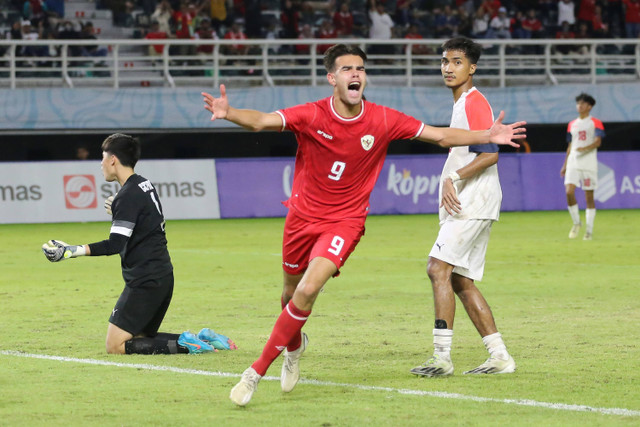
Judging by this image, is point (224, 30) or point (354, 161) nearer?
point (354, 161)

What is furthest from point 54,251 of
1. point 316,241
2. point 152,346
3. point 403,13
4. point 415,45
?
point 403,13

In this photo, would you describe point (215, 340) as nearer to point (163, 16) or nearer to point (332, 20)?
point (163, 16)

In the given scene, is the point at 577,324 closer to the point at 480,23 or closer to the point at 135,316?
the point at 135,316

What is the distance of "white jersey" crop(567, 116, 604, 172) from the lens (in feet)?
68.2

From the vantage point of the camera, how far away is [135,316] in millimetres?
8609

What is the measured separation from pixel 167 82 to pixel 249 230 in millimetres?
7878

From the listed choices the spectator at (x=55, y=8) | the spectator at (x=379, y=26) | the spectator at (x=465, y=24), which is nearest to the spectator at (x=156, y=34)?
the spectator at (x=55, y=8)

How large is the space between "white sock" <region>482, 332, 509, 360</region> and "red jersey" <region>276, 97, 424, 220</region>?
1.33 m

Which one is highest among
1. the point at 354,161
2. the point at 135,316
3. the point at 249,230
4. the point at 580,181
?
the point at 354,161

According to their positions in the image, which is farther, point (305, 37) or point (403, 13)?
point (403, 13)

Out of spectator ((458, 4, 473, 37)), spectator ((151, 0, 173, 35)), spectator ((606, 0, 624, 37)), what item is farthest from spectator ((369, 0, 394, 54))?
spectator ((606, 0, 624, 37))

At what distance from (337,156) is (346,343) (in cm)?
232

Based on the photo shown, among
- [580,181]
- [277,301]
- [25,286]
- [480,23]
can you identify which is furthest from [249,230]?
[480,23]

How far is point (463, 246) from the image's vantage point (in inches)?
313
